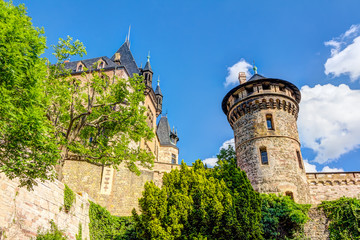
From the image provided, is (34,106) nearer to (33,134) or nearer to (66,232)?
(33,134)

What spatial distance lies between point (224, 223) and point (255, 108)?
478 inches

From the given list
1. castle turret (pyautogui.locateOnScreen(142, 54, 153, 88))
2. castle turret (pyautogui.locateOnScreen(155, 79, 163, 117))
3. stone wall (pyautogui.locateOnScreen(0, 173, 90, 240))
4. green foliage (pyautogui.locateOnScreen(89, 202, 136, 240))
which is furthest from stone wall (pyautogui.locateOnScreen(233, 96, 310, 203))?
castle turret (pyautogui.locateOnScreen(155, 79, 163, 117))

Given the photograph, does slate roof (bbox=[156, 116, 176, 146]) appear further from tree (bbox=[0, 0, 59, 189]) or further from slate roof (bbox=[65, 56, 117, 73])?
tree (bbox=[0, 0, 59, 189])

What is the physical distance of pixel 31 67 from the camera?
7.72m

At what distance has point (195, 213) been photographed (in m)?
12.7

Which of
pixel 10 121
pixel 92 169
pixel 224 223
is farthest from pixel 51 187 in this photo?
pixel 92 169

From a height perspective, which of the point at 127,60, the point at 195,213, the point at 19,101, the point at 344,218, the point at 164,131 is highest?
the point at 127,60

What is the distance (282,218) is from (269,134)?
269 inches

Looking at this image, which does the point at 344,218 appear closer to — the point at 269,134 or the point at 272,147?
the point at 272,147

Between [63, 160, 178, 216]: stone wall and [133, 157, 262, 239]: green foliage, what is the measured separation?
8.03 meters

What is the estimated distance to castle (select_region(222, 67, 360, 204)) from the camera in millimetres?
20125

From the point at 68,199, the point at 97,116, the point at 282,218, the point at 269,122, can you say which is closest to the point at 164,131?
the point at 269,122

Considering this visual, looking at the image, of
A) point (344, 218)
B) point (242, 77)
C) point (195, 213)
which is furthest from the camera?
point (242, 77)

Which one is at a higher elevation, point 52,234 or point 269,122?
point 269,122
